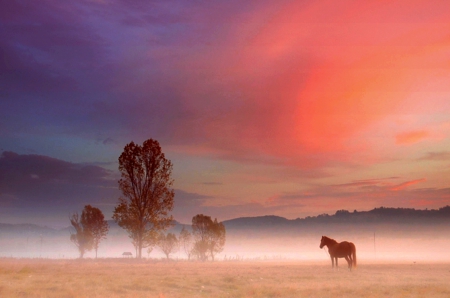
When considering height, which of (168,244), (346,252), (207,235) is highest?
(207,235)

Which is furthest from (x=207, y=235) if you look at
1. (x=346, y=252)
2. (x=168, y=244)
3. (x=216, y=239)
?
(x=346, y=252)

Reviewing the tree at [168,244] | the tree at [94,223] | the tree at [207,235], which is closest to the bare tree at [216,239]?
the tree at [207,235]

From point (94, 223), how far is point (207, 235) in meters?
25.6

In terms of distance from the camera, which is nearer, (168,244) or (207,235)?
(207,235)

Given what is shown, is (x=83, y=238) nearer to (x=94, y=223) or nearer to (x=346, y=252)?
(x=94, y=223)

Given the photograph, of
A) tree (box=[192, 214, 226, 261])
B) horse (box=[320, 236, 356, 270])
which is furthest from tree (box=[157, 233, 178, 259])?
horse (box=[320, 236, 356, 270])

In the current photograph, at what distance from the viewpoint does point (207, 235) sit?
9850cm

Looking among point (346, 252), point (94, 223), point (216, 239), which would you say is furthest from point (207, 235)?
point (346, 252)

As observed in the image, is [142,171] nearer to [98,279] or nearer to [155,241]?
[155,241]

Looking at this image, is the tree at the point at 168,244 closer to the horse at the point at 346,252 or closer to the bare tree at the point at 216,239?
the bare tree at the point at 216,239

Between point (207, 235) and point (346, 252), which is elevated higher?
point (207, 235)

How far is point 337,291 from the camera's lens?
2452 centimetres

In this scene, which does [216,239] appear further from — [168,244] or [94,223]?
[94,223]

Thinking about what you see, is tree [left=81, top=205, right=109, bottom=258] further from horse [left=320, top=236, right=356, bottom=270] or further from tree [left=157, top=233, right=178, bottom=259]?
horse [left=320, top=236, right=356, bottom=270]
